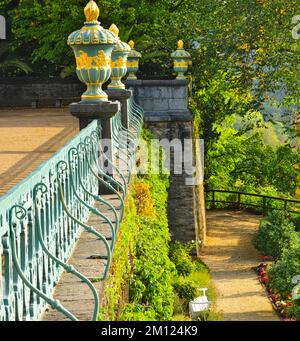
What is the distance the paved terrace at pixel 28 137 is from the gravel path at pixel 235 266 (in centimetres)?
548

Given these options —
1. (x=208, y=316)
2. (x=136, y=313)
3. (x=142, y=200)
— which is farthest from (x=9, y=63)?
(x=136, y=313)

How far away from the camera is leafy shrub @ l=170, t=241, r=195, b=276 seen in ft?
61.8

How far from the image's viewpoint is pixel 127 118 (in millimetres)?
13789

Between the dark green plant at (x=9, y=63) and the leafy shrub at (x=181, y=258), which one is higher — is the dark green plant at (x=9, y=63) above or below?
above

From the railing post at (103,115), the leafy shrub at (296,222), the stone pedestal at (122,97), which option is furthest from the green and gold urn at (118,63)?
the leafy shrub at (296,222)

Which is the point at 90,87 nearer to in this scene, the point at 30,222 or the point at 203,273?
the point at 30,222

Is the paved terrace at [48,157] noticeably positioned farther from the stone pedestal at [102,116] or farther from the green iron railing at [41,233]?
the stone pedestal at [102,116]

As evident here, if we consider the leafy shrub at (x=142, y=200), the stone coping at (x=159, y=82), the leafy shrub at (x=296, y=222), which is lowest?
the leafy shrub at (x=296, y=222)

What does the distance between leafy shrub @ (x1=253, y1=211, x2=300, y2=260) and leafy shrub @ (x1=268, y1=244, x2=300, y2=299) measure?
1838mm

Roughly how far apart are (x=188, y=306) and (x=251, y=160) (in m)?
17.3

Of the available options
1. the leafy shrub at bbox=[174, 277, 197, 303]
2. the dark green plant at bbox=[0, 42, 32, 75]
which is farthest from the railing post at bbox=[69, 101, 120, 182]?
the dark green plant at bbox=[0, 42, 32, 75]

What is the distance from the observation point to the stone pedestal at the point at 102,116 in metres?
9.20

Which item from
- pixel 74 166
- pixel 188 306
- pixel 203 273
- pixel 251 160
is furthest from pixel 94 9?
pixel 251 160

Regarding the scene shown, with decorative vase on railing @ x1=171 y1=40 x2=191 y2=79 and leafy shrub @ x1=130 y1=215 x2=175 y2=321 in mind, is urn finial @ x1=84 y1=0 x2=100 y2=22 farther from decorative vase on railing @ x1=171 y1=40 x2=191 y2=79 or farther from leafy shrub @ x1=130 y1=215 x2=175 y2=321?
decorative vase on railing @ x1=171 y1=40 x2=191 y2=79
